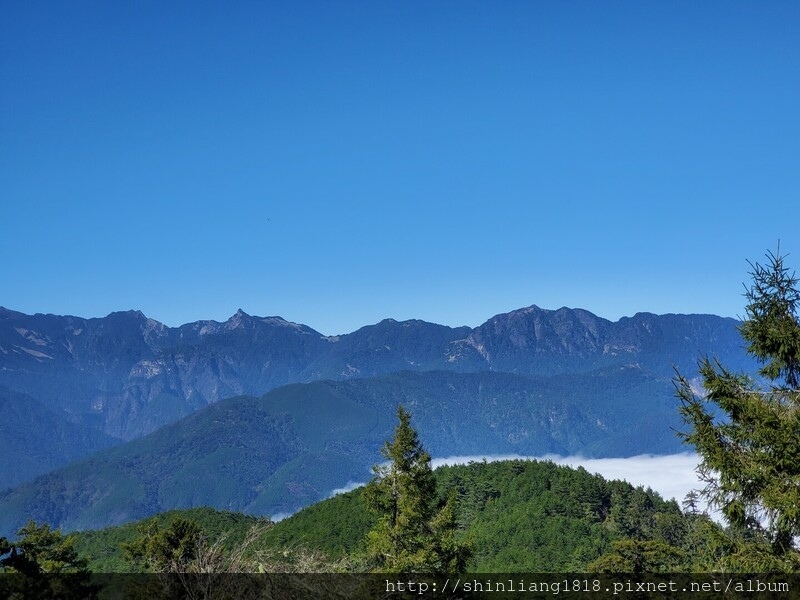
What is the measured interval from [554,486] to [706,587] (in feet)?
377

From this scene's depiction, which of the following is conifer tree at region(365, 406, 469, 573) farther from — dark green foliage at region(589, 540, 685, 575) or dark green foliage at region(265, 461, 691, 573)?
dark green foliage at region(265, 461, 691, 573)

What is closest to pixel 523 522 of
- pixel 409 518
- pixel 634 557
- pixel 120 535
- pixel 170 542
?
pixel 634 557

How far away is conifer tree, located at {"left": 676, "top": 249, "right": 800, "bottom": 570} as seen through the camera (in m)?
11.7

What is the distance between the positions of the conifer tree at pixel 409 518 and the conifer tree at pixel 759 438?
44.7 feet

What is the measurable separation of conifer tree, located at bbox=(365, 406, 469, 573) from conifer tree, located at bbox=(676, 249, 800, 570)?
13.6 metres

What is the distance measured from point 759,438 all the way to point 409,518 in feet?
48.8

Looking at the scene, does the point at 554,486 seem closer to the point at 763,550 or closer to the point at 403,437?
the point at 403,437

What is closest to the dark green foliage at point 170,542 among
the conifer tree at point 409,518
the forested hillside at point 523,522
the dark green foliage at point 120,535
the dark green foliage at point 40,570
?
the dark green foliage at point 40,570

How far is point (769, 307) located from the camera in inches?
489

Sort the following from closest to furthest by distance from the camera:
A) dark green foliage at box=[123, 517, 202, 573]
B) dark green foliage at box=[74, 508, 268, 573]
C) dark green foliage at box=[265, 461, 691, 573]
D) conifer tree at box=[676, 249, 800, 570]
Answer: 1. conifer tree at box=[676, 249, 800, 570]
2. dark green foliage at box=[123, 517, 202, 573]
3. dark green foliage at box=[265, 461, 691, 573]
4. dark green foliage at box=[74, 508, 268, 573]

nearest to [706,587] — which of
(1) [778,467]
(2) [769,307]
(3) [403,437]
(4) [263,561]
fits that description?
(1) [778,467]

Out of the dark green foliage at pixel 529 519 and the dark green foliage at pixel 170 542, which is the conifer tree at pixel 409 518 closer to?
the dark green foliage at pixel 170 542

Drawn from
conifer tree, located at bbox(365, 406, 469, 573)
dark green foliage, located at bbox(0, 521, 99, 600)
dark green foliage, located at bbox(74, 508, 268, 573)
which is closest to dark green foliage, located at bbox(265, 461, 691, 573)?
dark green foliage, located at bbox(74, 508, 268, 573)

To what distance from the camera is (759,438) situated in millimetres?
11922
